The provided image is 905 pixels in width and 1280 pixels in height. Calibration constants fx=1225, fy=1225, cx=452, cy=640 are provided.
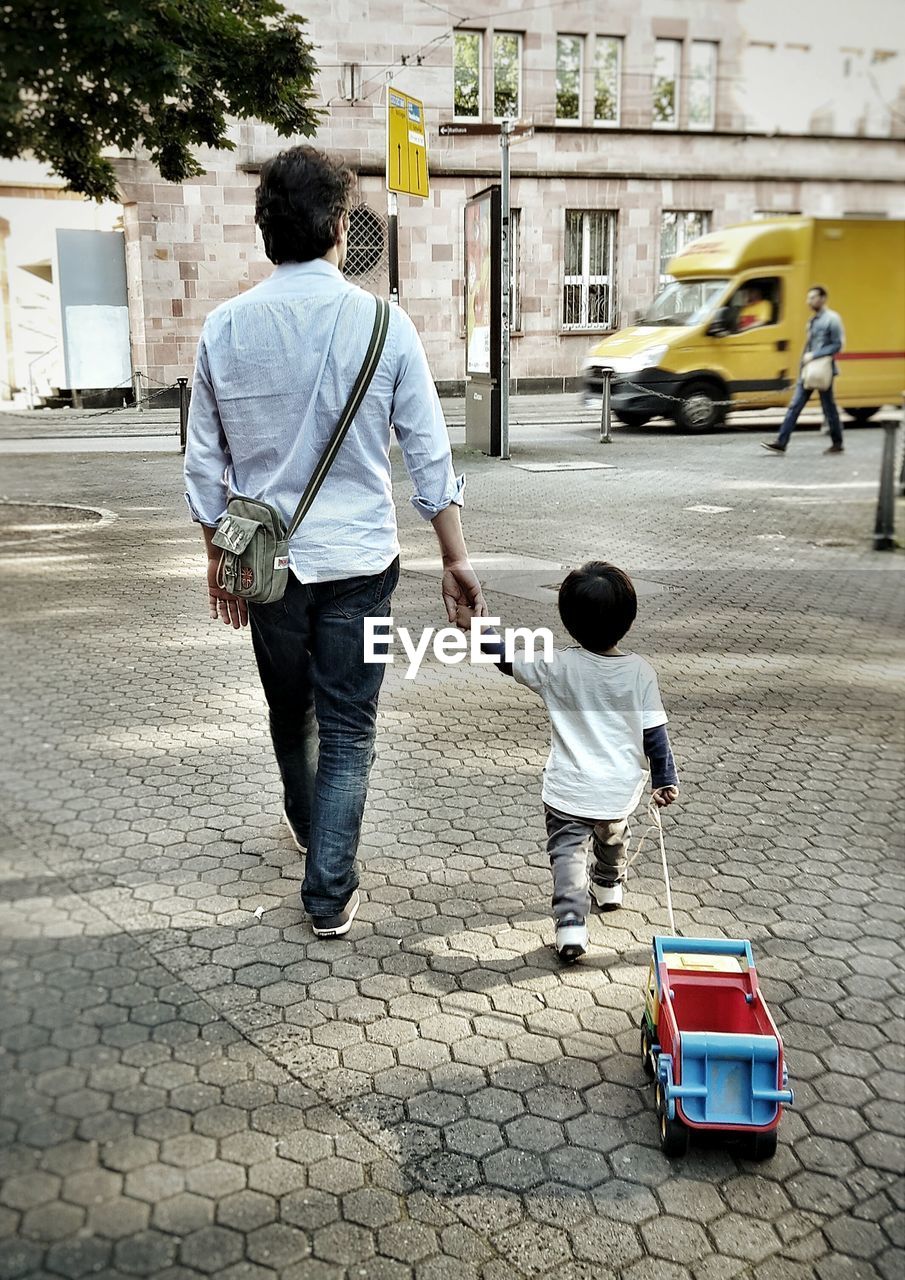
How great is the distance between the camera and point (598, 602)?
2.21 metres

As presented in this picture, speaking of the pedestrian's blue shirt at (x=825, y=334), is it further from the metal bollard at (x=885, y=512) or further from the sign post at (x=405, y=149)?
the sign post at (x=405, y=149)

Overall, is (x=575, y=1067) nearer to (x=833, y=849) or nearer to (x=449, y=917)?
(x=449, y=917)

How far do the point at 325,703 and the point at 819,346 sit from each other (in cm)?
649

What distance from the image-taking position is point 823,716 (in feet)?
13.2

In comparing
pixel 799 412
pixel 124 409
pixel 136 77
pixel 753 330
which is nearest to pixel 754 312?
pixel 753 330

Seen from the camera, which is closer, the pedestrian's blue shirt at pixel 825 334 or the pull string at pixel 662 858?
the pull string at pixel 662 858

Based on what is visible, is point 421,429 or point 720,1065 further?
point 421,429

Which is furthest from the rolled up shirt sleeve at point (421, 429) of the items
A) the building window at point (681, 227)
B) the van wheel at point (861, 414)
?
the van wheel at point (861, 414)

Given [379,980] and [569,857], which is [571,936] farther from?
[379,980]

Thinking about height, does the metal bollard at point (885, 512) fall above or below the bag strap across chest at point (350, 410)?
below

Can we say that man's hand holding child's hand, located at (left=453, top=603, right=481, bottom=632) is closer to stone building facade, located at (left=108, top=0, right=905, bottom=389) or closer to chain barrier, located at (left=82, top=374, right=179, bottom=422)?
stone building facade, located at (left=108, top=0, right=905, bottom=389)

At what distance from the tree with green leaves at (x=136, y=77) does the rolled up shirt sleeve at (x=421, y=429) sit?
1.01 metres

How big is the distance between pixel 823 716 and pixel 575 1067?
227 centimetres

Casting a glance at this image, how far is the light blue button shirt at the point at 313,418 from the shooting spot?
199 cm
